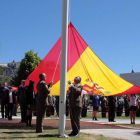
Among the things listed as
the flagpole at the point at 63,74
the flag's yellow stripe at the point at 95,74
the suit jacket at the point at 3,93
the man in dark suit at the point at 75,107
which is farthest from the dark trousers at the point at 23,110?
the flagpole at the point at 63,74

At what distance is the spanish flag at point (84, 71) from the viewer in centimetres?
1181

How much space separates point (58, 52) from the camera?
12477mm

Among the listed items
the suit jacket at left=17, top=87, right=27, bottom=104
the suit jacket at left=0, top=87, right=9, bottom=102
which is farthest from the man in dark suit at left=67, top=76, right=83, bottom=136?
the suit jacket at left=0, top=87, right=9, bottom=102

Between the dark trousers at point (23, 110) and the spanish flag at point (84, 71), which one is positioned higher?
the spanish flag at point (84, 71)

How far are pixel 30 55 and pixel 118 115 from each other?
2865 cm

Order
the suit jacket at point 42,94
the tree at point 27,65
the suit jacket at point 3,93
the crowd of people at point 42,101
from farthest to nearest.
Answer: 1. the tree at point 27,65
2. the suit jacket at point 3,93
3. the suit jacket at point 42,94
4. the crowd of people at point 42,101

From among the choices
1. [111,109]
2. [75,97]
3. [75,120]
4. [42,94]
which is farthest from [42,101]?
[111,109]

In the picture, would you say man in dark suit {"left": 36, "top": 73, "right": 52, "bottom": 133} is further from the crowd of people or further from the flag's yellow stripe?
the flag's yellow stripe

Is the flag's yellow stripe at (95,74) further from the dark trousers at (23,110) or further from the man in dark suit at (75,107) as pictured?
the man in dark suit at (75,107)

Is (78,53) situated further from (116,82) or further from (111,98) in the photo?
(111,98)

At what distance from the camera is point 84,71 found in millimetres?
12062

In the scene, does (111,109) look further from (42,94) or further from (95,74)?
(42,94)

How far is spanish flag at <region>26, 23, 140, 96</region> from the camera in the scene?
11812 millimetres

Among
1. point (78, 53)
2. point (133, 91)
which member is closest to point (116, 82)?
point (133, 91)
